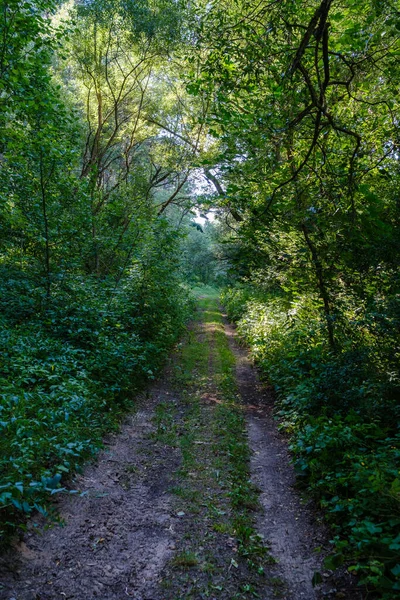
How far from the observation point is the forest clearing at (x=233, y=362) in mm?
3523

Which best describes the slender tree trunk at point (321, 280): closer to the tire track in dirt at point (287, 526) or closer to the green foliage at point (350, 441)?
the green foliage at point (350, 441)

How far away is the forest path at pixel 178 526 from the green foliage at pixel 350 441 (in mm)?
433

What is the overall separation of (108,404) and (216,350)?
24.0 feet

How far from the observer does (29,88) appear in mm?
8023

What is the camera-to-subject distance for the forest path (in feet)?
10.9

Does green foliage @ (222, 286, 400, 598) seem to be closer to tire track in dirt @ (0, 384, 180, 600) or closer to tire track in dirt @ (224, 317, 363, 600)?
tire track in dirt @ (224, 317, 363, 600)

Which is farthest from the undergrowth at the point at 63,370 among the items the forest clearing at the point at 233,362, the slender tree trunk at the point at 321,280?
the slender tree trunk at the point at 321,280

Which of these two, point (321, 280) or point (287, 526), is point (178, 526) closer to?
point (287, 526)

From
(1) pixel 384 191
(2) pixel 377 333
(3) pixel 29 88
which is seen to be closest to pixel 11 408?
(2) pixel 377 333

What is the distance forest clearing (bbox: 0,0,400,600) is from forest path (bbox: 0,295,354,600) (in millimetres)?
26

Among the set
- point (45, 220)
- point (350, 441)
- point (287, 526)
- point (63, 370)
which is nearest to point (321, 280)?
point (350, 441)

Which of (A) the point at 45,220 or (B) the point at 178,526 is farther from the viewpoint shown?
(A) the point at 45,220

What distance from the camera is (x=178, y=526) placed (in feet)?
13.9

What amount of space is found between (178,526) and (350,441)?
227 cm
